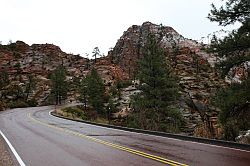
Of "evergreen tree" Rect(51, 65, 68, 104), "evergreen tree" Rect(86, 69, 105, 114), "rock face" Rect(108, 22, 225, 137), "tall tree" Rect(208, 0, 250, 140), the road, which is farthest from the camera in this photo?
"evergreen tree" Rect(51, 65, 68, 104)

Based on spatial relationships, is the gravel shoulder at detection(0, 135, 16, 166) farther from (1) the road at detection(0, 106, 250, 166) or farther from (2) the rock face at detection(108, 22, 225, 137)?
(2) the rock face at detection(108, 22, 225, 137)

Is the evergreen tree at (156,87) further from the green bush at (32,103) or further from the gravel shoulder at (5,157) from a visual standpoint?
the green bush at (32,103)

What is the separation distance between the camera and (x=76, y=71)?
117625 millimetres

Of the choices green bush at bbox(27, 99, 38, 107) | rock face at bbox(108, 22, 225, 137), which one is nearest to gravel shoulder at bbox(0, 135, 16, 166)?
Result: rock face at bbox(108, 22, 225, 137)

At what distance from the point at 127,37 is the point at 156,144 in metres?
131

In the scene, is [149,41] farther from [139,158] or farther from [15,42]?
[15,42]

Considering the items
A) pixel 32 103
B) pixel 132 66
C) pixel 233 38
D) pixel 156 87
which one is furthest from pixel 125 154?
pixel 132 66

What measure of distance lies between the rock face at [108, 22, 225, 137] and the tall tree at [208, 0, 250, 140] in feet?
5.71

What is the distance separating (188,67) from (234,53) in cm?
6355

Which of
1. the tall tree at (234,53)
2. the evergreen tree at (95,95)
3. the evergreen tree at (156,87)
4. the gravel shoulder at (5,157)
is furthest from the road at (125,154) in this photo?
the evergreen tree at (95,95)

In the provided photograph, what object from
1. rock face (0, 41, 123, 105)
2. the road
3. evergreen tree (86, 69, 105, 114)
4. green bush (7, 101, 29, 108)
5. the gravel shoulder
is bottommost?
the gravel shoulder

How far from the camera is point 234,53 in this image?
2055cm

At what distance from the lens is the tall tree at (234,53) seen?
19453mm

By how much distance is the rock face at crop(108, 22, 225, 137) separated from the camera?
49.6 m
